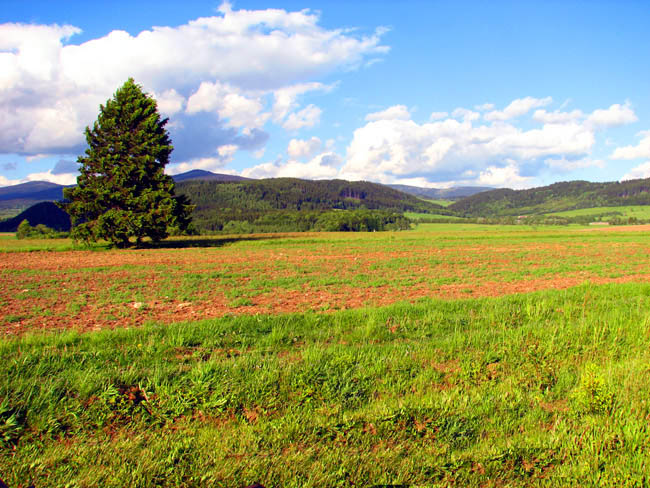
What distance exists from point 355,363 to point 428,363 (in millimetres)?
1099

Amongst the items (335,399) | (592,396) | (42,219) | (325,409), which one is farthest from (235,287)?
(42,219)

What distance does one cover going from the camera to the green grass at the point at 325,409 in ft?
10.9

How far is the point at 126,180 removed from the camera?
104 feet

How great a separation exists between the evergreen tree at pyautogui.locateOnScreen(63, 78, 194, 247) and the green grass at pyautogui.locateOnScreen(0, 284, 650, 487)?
1073 inches

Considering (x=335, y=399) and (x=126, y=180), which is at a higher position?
(x=126, y=180)

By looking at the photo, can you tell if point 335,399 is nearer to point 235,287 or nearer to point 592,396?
point 592,396

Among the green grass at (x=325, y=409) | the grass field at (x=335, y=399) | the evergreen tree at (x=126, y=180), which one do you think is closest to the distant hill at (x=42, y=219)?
the evergreen tree at (x=126, y=180)

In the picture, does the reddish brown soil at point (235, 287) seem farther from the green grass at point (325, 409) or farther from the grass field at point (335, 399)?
the green grass at point (325, 409)

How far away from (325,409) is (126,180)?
32.6 metres

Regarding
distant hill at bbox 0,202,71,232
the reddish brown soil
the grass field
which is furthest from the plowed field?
distant hill at bbox 0,202,71,232

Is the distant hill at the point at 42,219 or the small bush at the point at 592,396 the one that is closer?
the small bush at the point at 592,396

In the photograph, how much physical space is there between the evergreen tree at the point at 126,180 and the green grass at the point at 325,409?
27.3 m

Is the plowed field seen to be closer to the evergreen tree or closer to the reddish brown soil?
the reddish brown soil

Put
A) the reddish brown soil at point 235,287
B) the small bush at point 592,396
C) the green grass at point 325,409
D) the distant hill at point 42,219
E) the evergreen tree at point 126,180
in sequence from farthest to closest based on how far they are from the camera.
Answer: the distant hill at point 42,219, the evergreen tree at point 126,180, the reddish brown soil at point 235,287, the small bush at point 592,396, the green grass at point 325,409
